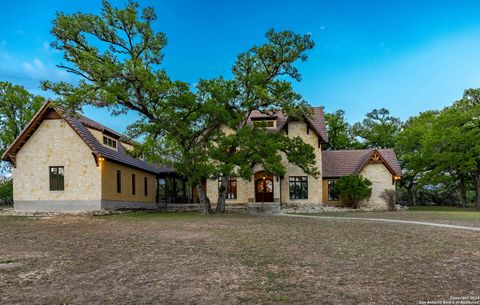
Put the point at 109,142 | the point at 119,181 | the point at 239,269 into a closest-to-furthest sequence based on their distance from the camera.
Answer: the point at 239,269 → the point at 119,181 → the point at 109,142

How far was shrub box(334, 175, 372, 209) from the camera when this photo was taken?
2917 centimetres

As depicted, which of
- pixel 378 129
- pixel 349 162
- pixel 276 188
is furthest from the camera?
pixel 378 129

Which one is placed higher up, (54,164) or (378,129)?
(378,129)

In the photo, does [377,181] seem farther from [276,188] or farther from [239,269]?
[239,269]

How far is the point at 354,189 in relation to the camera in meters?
29.1

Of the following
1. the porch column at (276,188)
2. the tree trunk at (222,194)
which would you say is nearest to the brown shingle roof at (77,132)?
the tree trunk at (222,194)

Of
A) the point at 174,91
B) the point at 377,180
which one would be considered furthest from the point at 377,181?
the point at 174,91

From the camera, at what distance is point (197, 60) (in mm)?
28625

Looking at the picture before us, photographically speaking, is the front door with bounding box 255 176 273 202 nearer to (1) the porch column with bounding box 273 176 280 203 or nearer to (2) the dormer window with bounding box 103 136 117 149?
(1) the porch column with bounding box 273 176 280 203

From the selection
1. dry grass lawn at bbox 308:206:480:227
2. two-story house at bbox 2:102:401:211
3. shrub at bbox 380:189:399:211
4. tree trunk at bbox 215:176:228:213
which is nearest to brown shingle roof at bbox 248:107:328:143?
two-story house at bbox 2:102:401:211

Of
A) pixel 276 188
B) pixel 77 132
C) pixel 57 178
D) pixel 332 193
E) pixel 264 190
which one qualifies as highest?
pixel 77 132

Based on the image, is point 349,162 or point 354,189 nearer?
point 354,189

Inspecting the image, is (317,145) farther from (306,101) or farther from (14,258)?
(14,258)

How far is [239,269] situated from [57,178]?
1950 centimetres
